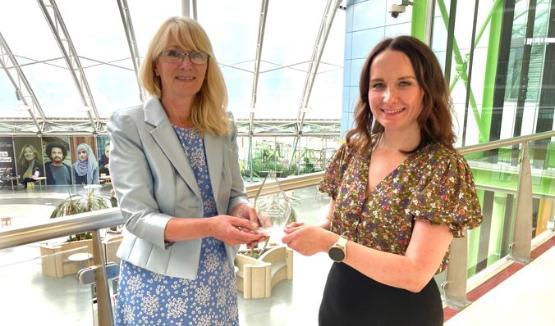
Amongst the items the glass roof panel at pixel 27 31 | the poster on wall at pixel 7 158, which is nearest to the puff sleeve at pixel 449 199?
the glass roof panel at pixel 27 31

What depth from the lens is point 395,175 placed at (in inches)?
49.4

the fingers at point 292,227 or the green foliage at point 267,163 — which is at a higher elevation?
the green foliage at point 267,163

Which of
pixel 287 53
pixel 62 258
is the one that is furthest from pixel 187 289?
pixel 287 53

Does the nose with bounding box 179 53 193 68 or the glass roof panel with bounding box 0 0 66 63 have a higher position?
the glass roof panel with bounding box 0 0 66 63

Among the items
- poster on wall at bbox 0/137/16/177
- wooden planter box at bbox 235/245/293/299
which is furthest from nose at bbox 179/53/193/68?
poster on wall at bbox 0/137/16/177

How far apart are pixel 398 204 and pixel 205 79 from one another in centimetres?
76

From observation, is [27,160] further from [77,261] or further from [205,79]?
[205,79]

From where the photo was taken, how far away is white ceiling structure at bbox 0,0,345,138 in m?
11.0

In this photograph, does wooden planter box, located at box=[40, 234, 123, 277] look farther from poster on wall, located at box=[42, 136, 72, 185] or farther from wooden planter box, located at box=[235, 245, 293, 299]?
poster on wall, located at box=[42, 136, 72, 185]

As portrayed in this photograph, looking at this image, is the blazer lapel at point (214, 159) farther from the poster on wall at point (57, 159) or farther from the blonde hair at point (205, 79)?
the poster on wall at point (57, 159)

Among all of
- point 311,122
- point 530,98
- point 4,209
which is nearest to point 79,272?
point 530,98

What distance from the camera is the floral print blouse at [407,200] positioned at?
115 centimetres

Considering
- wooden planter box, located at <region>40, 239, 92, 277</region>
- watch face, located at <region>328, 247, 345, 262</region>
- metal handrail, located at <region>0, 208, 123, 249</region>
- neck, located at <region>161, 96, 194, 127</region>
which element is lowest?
wooden planter box, located at <region>40, 239, 92, 277</region>

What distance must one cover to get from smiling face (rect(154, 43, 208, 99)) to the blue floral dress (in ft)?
0.41
